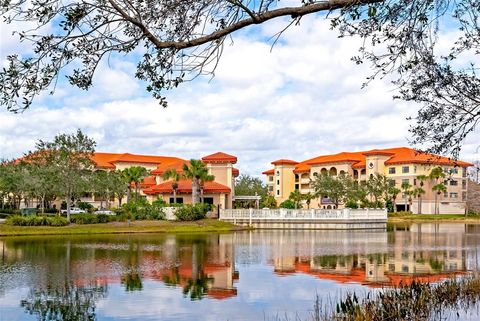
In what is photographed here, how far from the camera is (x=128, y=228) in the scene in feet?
178

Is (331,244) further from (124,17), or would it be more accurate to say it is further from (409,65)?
(124,17)

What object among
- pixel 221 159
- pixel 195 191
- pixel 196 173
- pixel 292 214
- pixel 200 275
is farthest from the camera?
pixel 221 159

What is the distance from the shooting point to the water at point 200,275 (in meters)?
17.3

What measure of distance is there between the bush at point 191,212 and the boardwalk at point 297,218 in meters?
2.48

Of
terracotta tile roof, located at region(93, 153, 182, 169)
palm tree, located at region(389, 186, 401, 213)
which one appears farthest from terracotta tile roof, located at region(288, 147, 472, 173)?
terracotta tile roof, located at region(93, 153, 182, 169)

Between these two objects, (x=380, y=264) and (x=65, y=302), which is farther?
(x=380, y=264)

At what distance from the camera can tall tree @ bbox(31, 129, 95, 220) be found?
54562 millimetres

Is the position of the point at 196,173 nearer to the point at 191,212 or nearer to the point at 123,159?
the point at 191,212

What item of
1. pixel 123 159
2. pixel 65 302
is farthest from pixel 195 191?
Result: pixel 123 159

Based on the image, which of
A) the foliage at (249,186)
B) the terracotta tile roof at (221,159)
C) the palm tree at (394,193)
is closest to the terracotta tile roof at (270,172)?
the foliage at (249,186)

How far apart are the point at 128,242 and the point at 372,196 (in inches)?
2721

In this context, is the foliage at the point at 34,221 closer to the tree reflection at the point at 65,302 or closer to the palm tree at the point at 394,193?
the tree reflection at the point at 65,302

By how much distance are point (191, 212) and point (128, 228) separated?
27.6ft

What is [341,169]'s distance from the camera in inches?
4589
